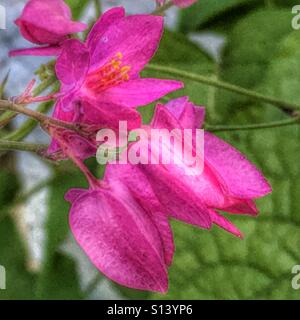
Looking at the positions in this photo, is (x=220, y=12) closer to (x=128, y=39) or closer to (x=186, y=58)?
(x=186, y=58)

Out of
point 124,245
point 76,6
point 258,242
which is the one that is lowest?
point 124,245

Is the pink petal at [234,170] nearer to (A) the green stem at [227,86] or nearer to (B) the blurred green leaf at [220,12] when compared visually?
(A) the green stem at [227,86]

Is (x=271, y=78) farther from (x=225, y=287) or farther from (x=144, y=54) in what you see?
(x=144, y=54)

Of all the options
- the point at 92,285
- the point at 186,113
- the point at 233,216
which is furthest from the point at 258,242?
the point at 186,113

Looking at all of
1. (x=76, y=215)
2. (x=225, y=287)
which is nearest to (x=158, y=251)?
(x=76, y=215)

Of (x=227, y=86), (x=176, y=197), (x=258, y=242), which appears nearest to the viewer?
(x=176, y=197)

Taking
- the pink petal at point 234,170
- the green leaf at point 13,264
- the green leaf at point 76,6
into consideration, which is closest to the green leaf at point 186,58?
the green leaf at point 76,6
